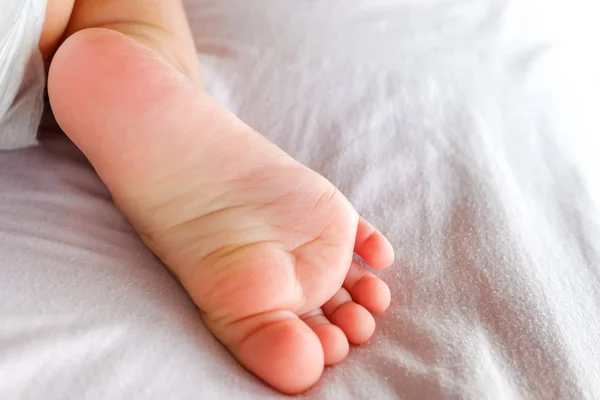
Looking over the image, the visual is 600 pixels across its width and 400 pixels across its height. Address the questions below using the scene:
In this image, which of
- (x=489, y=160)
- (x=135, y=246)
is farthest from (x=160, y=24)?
(x=489, y=160)

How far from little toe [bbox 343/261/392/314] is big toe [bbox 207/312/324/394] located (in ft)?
0.25

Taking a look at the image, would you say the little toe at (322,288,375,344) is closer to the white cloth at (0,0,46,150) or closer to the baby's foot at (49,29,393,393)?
the baby's foot at (49,29,393,393)

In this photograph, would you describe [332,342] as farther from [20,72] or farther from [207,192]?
[20,72]

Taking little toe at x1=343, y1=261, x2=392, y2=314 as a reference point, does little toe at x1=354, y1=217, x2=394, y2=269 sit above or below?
above

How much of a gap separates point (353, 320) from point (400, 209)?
152 mm

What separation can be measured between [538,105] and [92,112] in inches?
19.0

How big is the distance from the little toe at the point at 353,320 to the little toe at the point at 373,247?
0.14 feet

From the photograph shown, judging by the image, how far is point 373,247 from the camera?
0.55 metres

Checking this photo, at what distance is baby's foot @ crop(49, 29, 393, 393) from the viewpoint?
517mm

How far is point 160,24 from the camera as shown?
641 millimetres

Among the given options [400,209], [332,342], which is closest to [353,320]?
[332,342]

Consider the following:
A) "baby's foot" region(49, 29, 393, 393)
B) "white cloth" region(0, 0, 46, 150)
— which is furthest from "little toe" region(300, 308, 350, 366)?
"white cloth" region(0, 0, 46, 150)

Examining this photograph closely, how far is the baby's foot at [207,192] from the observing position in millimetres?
517

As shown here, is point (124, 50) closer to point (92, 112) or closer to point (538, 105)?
point (92, 112)
